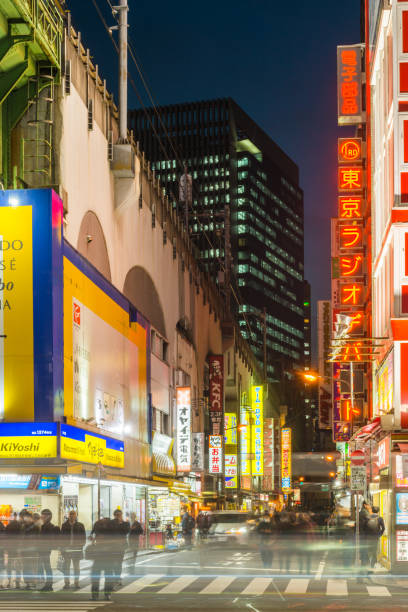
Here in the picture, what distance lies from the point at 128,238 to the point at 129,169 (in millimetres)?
3780

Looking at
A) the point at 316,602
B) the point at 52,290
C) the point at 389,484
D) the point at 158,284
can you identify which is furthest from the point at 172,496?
the point at 316,602

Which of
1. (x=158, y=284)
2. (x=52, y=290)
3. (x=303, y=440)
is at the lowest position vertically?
(x=303, y=440)

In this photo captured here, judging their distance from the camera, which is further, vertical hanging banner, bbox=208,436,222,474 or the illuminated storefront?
vertical hanging banner, bbox=208,436,222,474

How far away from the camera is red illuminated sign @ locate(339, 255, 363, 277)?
122 feet

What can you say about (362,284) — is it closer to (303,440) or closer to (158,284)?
(158,284)

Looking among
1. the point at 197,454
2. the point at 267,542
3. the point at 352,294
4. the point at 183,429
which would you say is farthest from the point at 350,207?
the point at 197,454

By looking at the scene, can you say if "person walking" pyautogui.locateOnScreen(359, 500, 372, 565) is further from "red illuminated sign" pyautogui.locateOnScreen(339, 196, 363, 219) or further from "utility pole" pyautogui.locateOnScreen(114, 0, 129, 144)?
"utility pole" pyautogui.locateOnScreen(114, 0, 129, 144)

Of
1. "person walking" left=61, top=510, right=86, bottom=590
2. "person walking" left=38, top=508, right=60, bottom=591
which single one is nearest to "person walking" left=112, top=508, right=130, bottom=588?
"person walking" left=61, top=510, right=86, bottom=590

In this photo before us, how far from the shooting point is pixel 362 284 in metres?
38.0

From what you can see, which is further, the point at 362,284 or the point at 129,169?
the point at 362,284

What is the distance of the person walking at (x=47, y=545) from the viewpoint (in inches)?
741

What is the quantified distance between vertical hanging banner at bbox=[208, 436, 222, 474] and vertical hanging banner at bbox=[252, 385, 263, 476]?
782 inches

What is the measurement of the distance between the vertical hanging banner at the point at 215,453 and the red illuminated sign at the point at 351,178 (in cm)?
2744

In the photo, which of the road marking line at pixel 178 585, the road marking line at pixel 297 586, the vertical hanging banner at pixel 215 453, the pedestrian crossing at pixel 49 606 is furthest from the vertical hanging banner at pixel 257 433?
the pedestrian crossing at pixel 49 606
